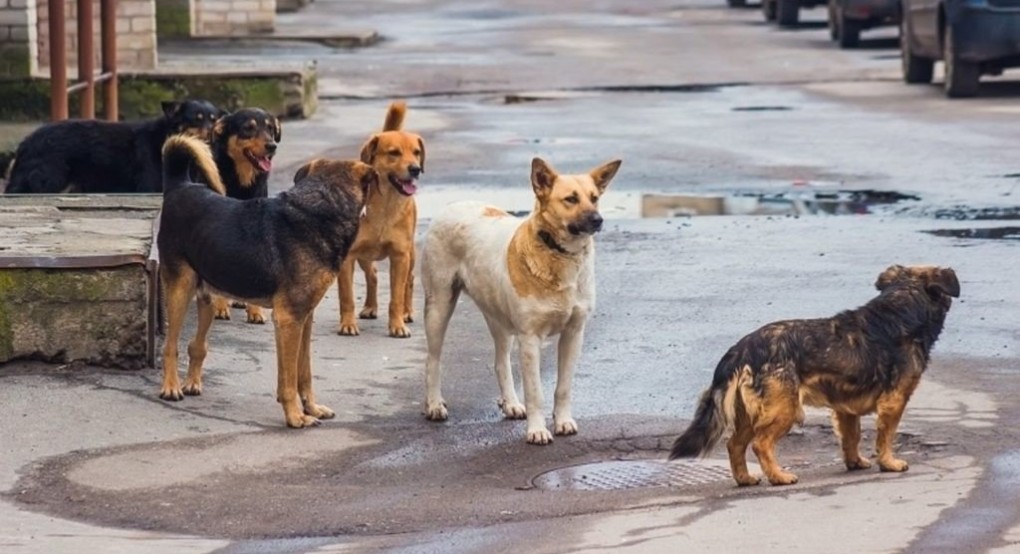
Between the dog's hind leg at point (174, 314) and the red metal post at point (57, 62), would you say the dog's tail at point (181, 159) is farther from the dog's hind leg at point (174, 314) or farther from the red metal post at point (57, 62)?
the red metal post at point (57, 62)

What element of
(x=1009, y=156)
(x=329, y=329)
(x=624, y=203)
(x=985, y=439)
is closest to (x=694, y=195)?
(x=624, y=203)

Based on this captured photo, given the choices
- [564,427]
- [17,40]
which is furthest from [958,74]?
[564,427]

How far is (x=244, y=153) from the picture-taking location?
434 inches

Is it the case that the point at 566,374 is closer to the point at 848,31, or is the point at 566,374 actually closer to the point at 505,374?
the point at 505,374

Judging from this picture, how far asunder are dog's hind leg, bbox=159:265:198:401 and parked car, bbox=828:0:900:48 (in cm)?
2206

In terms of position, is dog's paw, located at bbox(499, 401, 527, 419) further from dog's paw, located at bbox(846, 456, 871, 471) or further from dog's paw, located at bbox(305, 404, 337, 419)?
dog's paw, located at bbox(846, 456, 871, 471)

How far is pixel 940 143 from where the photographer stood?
18.7 metres

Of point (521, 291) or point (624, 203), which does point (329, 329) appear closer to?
point (521, 291)

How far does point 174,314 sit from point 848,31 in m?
23.6

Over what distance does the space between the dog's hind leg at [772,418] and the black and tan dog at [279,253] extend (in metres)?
2.19

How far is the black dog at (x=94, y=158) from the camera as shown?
12516mm

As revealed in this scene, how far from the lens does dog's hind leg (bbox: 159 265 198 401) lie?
9320 millimetres

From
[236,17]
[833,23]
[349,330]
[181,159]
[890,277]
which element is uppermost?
[181,159]

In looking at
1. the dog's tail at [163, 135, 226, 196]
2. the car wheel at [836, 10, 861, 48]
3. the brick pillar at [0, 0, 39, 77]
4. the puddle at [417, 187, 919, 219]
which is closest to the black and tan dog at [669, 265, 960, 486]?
the dog's tail at [163, 135, 226, 196]
